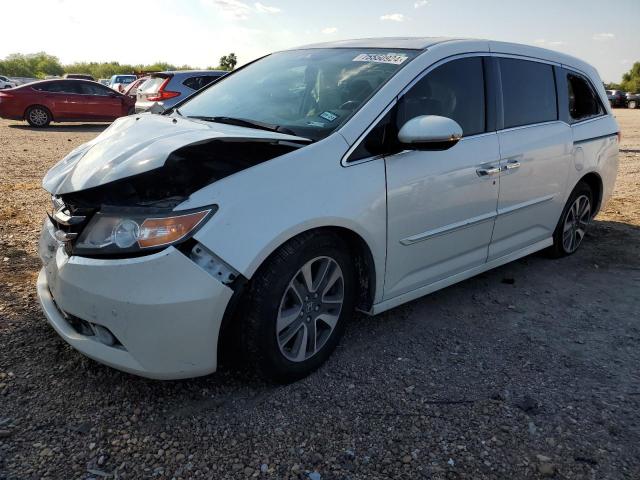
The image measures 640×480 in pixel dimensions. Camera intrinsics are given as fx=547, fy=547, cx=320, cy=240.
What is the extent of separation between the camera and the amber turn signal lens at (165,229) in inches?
89.9

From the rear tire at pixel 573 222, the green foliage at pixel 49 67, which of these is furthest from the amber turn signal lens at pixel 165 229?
the green foliage at pixel 49 67

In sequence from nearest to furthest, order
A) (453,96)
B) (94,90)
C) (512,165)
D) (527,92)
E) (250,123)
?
(250,123), (453,96), (512,165), (527,92), (94,90)

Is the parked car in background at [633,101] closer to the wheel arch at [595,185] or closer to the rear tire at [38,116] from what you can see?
the rear tire at [38,116]

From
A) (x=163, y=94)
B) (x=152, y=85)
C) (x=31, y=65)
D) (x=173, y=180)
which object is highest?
(x=31, y=65)

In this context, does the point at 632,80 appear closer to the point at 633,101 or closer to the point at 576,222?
the point at 633,101

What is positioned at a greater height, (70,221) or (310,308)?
(70,221)

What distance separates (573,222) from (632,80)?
74784mm

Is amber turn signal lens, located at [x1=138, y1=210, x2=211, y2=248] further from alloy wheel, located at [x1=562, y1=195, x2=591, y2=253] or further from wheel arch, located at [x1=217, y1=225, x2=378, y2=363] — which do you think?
alloy wheel, located at [x1=562, y1=195, x2=591, y2=253]

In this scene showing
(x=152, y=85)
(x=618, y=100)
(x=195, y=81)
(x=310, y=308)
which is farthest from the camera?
(x=618, y=100)

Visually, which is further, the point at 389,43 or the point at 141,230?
the point at 389,43

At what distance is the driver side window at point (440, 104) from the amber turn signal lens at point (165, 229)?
0.91 meters

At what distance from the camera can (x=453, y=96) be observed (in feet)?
11.2

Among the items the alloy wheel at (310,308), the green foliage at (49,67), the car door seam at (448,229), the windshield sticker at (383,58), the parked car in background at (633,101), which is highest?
the green foliage at (49,67)

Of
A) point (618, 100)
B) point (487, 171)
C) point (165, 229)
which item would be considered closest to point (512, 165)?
point (487, 171)
